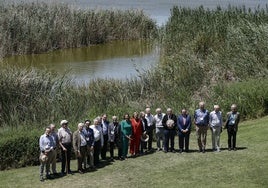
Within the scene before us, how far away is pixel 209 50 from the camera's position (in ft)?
111

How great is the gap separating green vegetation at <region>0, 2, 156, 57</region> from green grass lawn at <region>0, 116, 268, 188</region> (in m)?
22.9

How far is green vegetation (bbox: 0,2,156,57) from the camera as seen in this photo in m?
42.1

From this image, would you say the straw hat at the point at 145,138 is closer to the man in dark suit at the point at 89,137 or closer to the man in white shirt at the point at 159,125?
the man in white shirt at the point at 159,125

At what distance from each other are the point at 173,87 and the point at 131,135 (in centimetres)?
890

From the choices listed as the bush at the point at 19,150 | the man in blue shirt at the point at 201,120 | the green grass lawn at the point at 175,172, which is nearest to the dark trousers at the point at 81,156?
the green grass lawn at the point at 175,172

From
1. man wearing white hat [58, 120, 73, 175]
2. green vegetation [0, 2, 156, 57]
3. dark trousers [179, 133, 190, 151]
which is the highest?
green vegetation [0, 2, 156, 57]

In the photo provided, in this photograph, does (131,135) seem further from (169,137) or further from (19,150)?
(19,150)

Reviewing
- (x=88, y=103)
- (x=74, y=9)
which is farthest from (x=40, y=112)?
(x=74, y=9)

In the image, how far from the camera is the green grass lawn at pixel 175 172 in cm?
1720

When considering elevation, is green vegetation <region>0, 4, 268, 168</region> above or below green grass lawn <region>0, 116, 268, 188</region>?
above

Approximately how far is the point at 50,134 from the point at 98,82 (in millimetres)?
10221

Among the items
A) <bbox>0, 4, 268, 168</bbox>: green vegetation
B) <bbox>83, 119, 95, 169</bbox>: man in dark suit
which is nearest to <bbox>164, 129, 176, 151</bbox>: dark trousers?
<bbox>83, 119, 95, 169</bbox>: man in dark suit

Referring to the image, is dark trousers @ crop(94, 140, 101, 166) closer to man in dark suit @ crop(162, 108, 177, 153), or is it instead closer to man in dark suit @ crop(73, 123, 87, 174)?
man in dark suit @ crop(73, 123, 87, 174)

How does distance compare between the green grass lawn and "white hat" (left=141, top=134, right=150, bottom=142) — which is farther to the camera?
"white hat" (left=141, top=134, right=150, bottom=142)
